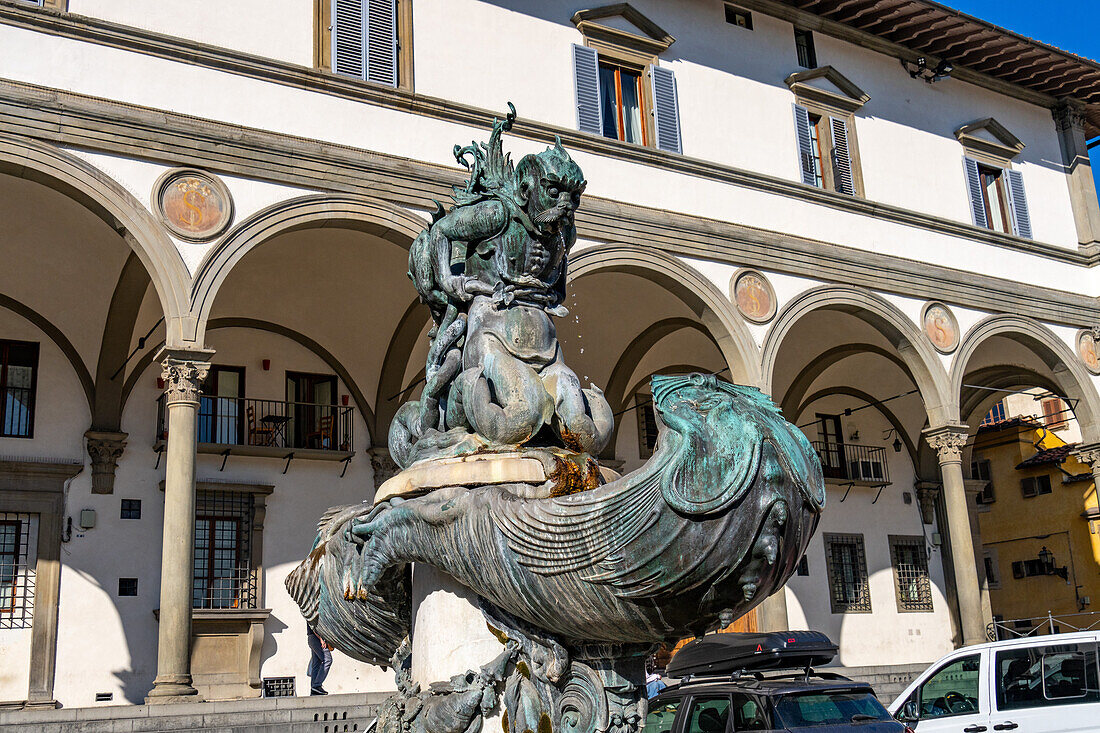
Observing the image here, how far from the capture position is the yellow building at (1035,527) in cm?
2616

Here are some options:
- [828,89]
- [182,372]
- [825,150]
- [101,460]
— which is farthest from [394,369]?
[828,89]

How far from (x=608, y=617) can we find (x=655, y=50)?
46.2 feet

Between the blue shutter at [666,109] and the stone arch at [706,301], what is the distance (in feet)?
6.02

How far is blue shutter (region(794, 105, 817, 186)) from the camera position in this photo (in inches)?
673

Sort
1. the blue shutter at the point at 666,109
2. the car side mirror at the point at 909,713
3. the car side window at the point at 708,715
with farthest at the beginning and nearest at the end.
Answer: the blue shutter at the point at 666,109 < the car side mirror at the point at 909,713 < the car side window at the point at 708,715

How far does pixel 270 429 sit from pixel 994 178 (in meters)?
12.9

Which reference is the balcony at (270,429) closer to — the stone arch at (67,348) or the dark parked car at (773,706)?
the stone arch at (67,348)

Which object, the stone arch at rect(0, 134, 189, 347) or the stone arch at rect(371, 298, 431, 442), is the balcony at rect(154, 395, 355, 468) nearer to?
the stone arch at rect(371, 298, 431, 442)

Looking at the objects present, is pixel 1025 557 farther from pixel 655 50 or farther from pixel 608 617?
pixel 608 617

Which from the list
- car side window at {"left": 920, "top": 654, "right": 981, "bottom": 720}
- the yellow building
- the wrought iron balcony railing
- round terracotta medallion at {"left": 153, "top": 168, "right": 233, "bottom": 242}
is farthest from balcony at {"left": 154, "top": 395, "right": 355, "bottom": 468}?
the yellow building

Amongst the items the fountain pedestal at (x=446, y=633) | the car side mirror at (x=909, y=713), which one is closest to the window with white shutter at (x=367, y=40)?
the car side mirror at (x=909, y=713)

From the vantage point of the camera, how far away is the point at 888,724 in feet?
24.2

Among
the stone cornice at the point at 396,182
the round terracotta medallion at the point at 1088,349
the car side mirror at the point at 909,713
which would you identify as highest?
the stone cornice at the point at 396,182

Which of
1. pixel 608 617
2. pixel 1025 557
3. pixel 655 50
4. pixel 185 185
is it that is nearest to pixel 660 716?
pixel 608 617
